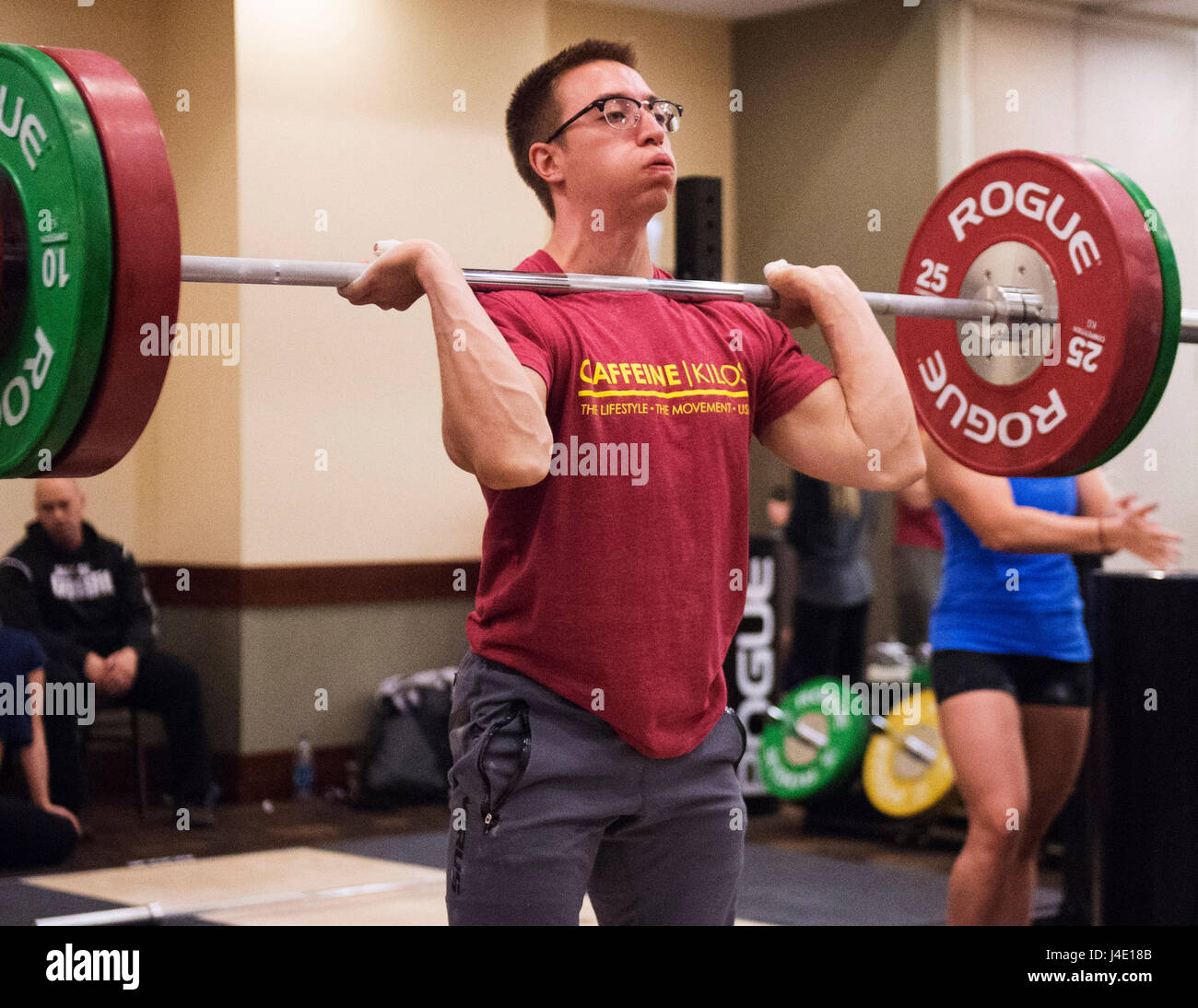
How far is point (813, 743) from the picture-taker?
16.8ft

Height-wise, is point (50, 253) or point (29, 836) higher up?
point (50, 253)

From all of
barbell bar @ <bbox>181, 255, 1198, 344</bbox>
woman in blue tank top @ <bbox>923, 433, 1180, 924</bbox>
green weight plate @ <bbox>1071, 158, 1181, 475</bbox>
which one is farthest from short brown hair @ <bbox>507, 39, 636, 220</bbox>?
woman in blue tank top @ <bbox>923, 433, 1180, 924</bbox>

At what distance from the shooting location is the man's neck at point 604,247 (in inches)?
72.2

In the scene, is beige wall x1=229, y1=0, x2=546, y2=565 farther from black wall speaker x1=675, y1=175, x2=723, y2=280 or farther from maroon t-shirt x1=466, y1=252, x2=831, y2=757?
maroon t-shirt x1=466, y1=252, x2=831, y2=757

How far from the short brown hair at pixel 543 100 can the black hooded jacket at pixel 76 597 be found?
11.6 ft

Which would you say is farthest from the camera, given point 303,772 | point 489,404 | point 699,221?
point 303,772

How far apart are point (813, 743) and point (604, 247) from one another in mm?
3521

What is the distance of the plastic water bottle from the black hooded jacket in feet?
2.90

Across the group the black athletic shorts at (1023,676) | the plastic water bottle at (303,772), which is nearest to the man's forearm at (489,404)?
the black athletic shorts at (1023,676)

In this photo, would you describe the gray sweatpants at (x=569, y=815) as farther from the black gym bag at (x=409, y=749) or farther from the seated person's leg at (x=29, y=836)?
the black gym bag at (x=409, y=749)

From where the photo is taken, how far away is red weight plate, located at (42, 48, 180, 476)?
1.64 meters

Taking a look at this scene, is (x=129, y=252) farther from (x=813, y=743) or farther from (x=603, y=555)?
(x=813, y=743)

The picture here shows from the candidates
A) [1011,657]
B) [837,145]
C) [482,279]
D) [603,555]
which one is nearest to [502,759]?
[603,555]

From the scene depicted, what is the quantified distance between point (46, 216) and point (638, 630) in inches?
30.5
